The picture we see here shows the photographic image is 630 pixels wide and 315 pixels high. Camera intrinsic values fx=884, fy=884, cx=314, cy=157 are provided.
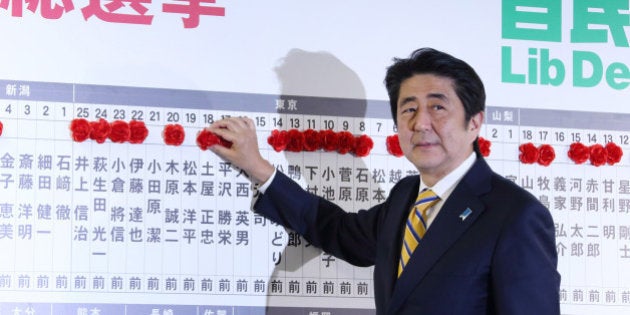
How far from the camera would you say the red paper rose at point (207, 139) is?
6.70 feet

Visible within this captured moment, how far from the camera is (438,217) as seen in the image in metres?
1.80

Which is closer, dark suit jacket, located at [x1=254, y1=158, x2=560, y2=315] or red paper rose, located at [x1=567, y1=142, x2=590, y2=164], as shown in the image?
dark suit jacket, located at [x1=254, y1=158, x2=560, y2=315]

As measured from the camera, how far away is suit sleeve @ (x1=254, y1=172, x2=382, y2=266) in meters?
2.02

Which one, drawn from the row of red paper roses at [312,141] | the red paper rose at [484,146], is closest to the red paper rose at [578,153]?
the row of red paper roses at [312,141]

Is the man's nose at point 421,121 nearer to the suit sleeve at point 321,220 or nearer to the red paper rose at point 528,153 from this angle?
the suit sleeve at point 321,220

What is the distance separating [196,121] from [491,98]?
76 centimetres

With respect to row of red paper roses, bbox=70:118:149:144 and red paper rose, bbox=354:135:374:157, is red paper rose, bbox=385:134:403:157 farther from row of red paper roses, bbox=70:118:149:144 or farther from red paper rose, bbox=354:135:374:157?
row of red paper roses, bbox=70:118:149:144

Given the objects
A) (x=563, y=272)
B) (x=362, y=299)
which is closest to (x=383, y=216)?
(x=362, y=299)

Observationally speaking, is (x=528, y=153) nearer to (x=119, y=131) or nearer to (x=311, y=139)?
(x=311, y=139)

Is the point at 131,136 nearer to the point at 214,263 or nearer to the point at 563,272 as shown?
the point at 214,263

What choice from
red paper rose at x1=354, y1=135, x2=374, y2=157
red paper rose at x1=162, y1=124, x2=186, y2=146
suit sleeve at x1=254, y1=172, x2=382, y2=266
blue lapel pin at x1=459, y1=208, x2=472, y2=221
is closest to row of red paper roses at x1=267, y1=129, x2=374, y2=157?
red paper rose at x1=354, y1=135, x2=374, y2=157

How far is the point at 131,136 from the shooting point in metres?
2.01

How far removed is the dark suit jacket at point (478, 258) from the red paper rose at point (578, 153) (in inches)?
20.2

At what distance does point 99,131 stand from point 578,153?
1.20m
